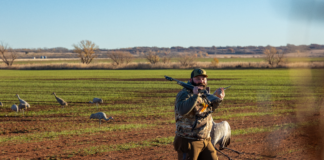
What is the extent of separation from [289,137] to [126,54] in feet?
332

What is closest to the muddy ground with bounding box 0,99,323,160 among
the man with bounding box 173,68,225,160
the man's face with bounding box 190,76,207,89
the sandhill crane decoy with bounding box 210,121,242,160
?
the sandhill crane decoy with bounding box 210,121,242,160

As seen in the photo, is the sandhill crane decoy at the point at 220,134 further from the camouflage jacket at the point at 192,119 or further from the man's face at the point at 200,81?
the man's face at the point at 200,81

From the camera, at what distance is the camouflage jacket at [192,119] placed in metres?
3.92

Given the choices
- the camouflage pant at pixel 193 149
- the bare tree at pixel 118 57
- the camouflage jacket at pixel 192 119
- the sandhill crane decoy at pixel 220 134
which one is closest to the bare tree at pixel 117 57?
the bare tree at pixel 118 57

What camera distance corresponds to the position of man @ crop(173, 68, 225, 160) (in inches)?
157

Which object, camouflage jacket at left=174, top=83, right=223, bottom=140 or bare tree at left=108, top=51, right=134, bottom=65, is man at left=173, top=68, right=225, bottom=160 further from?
bare tree at left=108, top=51, right=134, bottom=65

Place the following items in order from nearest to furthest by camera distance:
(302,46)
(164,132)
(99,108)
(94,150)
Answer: (302,46) → (94,150) → (164,132) → (99,108)

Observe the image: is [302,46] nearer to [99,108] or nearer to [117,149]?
[117,149]

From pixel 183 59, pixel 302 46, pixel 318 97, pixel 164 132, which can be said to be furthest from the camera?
pixel 183 59

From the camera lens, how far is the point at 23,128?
12500 millimetres

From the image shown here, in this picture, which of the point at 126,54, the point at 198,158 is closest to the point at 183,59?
the point at 126,54

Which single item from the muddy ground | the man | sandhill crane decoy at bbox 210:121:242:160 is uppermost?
the man

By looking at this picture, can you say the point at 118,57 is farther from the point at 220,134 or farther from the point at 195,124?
the point at 195,124

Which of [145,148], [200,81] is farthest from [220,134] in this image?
[145,148]
